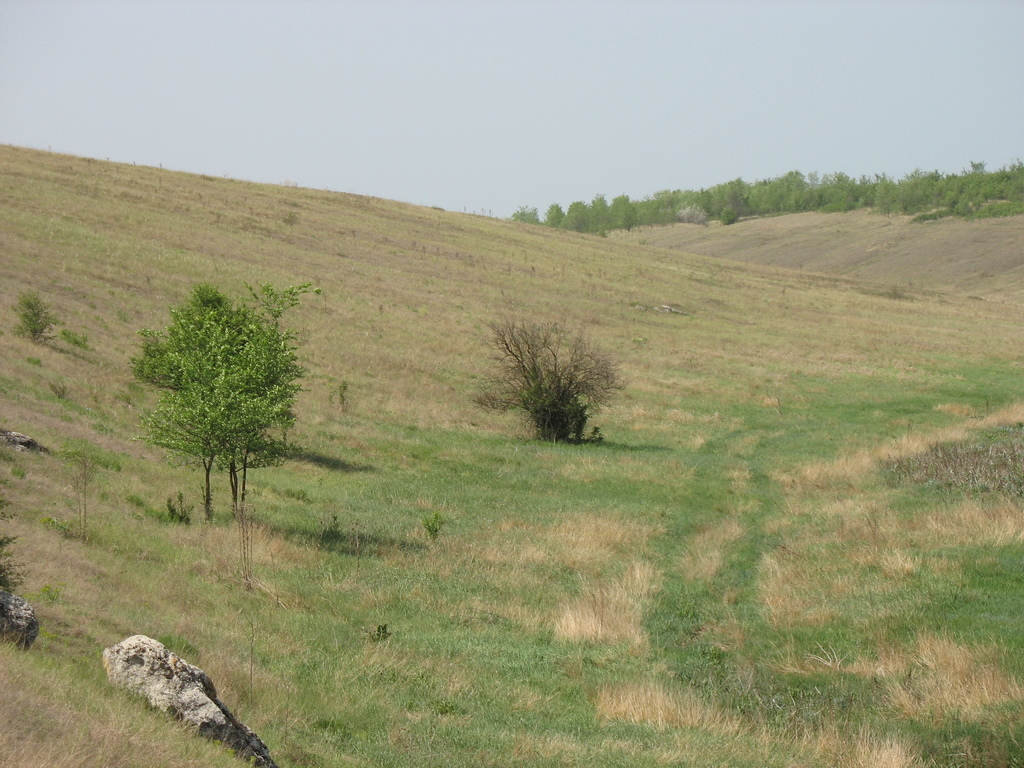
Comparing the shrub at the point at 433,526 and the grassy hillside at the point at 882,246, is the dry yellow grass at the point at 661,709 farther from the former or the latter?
the grassy hillside at the point at 882,246

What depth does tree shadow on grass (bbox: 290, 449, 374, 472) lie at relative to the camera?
2494 cm

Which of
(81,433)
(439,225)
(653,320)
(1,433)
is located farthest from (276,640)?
(439,225)

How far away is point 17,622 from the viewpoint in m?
7.45

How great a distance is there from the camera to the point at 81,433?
68.4 feet

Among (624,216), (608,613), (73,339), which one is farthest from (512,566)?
(624,216)

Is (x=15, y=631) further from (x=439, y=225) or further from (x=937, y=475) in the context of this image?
(x=439, y=225)

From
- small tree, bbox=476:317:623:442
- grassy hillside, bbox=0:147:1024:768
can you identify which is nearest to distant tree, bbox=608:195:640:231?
grassy hillside, bbox=0:147:1024:768

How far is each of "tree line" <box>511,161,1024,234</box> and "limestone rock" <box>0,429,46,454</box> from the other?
143 metres

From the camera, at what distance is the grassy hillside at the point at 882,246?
115m

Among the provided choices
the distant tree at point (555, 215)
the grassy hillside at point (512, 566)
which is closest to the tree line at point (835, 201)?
the distant tree at point (555, 215)

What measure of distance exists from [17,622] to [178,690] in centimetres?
173

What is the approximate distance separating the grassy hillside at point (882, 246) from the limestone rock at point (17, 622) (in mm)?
99805

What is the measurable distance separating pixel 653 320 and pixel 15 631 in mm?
56859

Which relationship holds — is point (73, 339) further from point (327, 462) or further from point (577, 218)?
point (577, 218)
